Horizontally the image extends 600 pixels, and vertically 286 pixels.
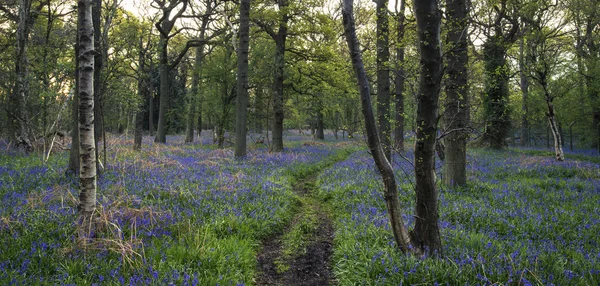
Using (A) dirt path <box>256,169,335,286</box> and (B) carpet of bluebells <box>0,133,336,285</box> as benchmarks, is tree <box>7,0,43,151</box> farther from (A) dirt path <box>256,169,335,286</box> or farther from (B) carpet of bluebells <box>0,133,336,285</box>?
(A) dirt path <box>256,169,335,286</box>

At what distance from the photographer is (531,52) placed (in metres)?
15.2

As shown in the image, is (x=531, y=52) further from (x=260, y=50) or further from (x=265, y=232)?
(x=265, y=232)

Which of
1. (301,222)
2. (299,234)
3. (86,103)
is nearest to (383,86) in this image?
(301,222)

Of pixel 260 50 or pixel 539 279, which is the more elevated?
pixel 260 50

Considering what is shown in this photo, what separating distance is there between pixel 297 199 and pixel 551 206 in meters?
6.28

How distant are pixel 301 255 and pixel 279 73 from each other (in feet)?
46.2

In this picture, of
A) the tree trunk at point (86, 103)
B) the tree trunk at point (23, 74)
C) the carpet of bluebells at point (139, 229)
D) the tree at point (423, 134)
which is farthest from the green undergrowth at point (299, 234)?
the tree trunk at point (23, 74)

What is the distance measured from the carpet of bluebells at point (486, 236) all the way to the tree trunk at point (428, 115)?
0.44 meters

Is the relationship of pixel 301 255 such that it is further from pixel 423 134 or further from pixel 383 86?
Answer: pixel 383 86

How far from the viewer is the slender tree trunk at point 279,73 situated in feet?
59.5

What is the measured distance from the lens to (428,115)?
4098mm

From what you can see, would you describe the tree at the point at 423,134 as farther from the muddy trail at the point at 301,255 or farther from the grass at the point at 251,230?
the muddy trail at the point at 301,255

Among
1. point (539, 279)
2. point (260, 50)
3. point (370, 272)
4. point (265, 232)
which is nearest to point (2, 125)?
point (260, 50)

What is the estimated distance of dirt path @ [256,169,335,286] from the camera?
4844mm
